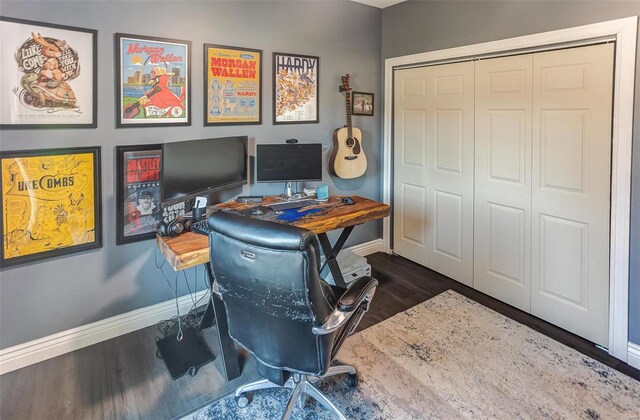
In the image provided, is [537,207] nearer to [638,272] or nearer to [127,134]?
[638,272]

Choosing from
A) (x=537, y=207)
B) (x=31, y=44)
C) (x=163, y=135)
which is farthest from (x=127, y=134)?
(x=537, y=207)

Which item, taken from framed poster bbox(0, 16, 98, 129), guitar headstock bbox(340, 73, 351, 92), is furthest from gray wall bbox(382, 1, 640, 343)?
framed poster bbox(0, 16, 98, 129)

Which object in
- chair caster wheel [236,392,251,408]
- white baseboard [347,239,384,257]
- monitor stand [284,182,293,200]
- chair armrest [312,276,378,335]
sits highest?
monitor stand [284,182,293,200]

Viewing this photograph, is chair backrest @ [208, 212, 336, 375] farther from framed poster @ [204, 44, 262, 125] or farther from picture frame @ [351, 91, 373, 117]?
picture frame @ [351, 91, 373, 117]

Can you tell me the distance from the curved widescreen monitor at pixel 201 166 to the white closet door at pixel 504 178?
1.81 meters

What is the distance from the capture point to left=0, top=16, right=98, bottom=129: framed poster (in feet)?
6.23

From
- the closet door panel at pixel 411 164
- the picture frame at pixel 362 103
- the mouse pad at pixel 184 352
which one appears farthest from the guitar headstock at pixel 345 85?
the mouse pad at pixel 184 352

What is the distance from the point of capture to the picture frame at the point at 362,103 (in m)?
3.44

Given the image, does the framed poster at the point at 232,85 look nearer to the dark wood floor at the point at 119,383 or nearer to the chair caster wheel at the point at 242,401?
the dark wood floor at the point at 119,383

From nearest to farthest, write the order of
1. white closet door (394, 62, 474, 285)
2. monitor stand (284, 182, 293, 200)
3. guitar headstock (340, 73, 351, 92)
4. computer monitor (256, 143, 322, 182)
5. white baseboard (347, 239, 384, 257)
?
1. computer monitor (256, 143, 322, 182)
2. monitor stand (284, 182, 293, 200)
3. white closet door (394, 62, 474, 285)
4. guitar headstock (340, 73, 351, 92)
5. white baseboard (347, 239, 384, 257)

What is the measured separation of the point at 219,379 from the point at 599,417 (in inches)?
73.5

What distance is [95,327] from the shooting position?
7.57 feet

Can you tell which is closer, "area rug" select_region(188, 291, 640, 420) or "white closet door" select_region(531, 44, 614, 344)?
"area rug" select_region(188, 291, 640, 420)

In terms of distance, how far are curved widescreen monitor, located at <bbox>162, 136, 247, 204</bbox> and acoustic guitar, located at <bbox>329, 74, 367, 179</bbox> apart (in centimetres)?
91
